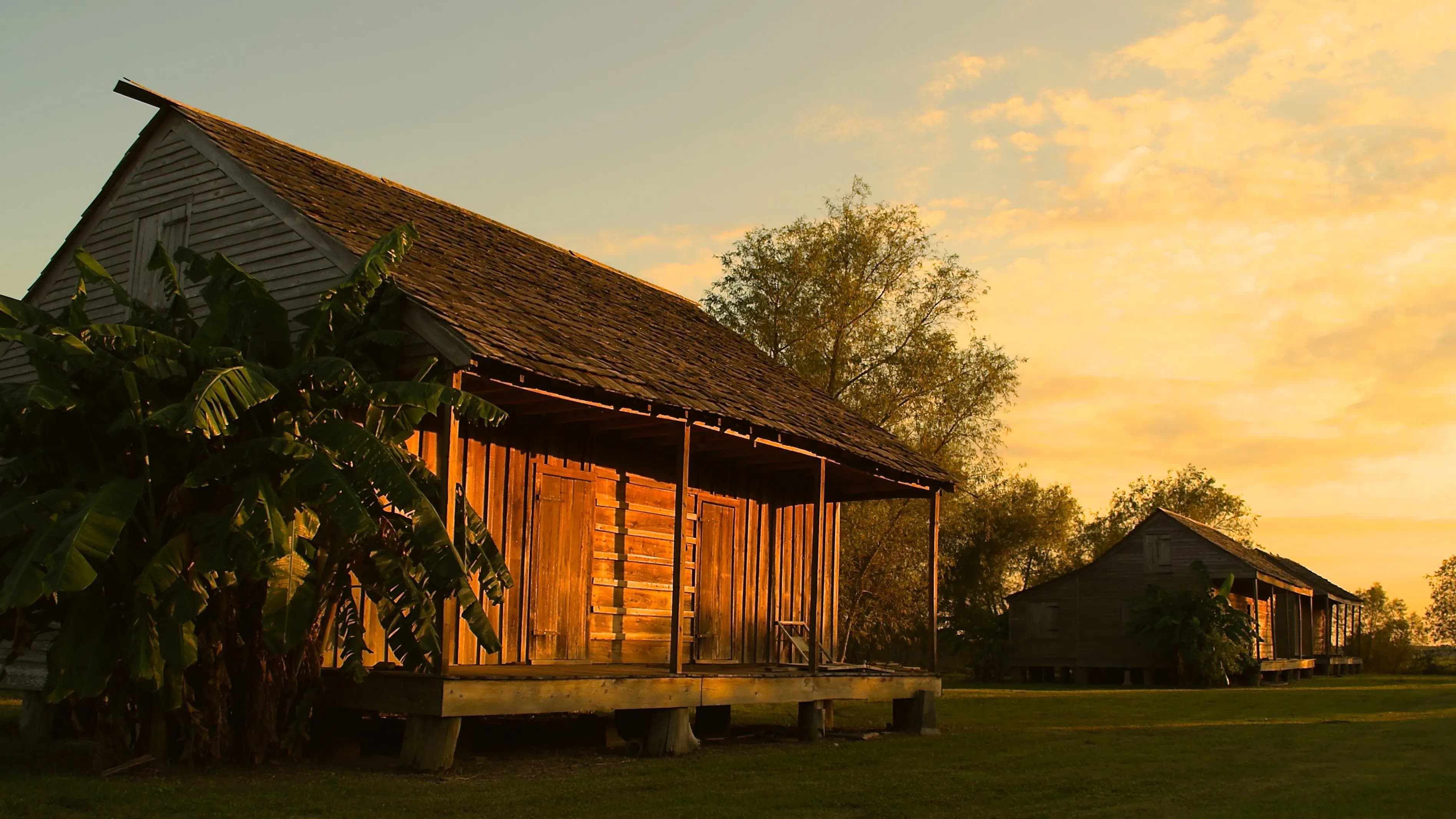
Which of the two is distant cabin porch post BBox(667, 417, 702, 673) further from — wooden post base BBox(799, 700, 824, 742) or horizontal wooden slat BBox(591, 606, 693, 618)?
wooden post base BBox(799, 700, 824, 742)

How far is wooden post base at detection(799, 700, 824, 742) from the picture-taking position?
16.8 m

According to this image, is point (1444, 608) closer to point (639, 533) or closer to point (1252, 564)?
point (1252, 564)

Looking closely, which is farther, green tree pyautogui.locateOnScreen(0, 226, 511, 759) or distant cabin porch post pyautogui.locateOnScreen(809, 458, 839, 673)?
distant cabin porch post pyautogui.locateOnScreen(809, 458, 839, 673)

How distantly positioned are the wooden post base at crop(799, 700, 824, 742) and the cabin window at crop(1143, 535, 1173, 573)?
25.2m

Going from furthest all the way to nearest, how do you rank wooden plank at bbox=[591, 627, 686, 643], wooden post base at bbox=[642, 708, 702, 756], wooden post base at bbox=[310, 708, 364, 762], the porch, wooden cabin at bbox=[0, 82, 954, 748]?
wooden plank at bbox=[591, 627, 686, 643]
wooden post base at bbox=[642, 708, 702, 756]
wooden cabin at bbox=[0, 82, 954, 748]
wooden post base at bbox=[310, 708, 364, 762]
the porch

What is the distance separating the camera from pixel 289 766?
11164mm

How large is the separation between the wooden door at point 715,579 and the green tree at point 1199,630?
72.6 feet

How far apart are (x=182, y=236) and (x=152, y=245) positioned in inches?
22.3

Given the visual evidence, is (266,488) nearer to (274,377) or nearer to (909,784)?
(274,377)

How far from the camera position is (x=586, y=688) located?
12.7 m

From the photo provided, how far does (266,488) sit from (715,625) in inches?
358

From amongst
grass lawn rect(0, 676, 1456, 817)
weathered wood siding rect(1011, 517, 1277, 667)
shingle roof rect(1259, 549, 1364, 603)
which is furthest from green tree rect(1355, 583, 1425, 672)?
grass lawn rect(0, 676, 1456, 817)

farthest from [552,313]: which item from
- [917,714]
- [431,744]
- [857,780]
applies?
[917,714]

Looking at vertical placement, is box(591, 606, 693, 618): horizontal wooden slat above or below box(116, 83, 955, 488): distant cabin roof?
below
